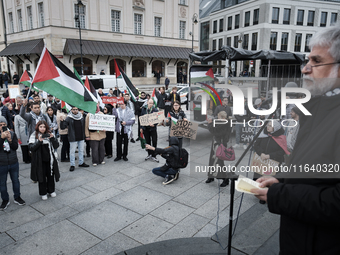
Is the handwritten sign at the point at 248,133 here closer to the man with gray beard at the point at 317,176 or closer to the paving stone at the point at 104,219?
the man with gray beard at the point at 317,176

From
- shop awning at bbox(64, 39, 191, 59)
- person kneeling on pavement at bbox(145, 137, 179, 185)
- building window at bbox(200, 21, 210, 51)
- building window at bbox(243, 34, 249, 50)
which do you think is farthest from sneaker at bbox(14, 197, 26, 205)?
building window at bbox(200, 21, 210, 51)

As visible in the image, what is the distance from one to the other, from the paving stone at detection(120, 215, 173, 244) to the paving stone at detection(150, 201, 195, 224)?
0.15 meters

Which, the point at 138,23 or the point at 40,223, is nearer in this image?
the point at 40,223

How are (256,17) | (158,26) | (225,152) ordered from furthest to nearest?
(256,17)
(158,26)
(225,152)

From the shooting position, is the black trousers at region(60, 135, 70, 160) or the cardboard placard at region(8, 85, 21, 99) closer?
the black trousers at region(60, 135, 70, 160)

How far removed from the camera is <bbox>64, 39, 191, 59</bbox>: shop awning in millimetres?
28344

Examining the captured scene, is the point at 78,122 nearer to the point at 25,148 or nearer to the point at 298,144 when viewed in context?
the point at 25,148

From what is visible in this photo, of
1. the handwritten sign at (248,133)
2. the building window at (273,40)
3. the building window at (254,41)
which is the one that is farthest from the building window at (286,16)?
the handwritten sign at (248,133)

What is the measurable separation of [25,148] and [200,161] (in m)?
7.50

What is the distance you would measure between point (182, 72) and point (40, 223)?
35147 millimetres

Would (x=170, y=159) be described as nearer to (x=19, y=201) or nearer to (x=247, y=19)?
(x=19, y=201)

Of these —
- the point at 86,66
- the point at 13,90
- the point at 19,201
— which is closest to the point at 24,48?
the point at 86,66

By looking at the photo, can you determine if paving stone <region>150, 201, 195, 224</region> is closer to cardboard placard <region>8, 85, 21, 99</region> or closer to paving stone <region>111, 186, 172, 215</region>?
paving stone <region>111, 186, 172, 215</region>

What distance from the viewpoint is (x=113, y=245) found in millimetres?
4117
